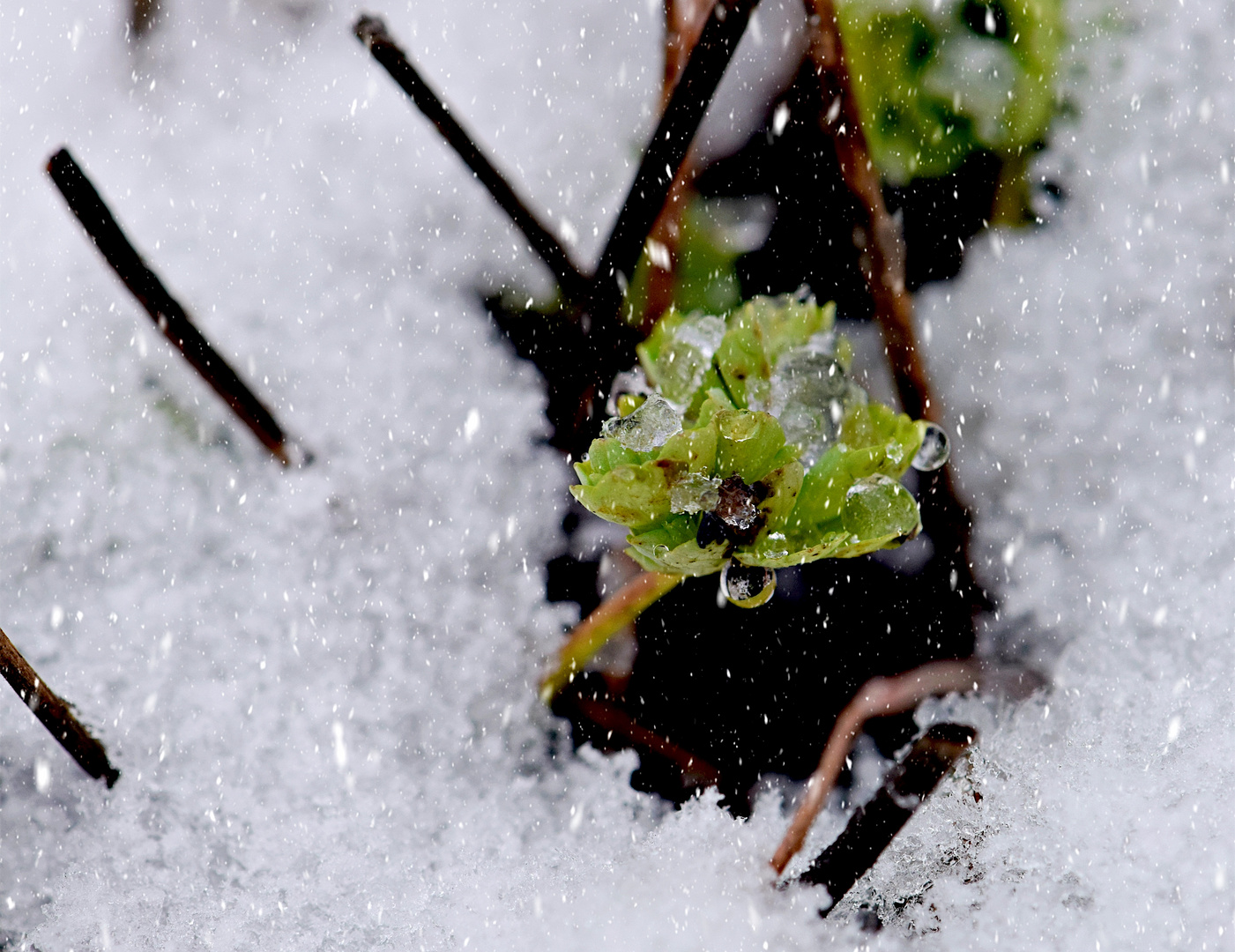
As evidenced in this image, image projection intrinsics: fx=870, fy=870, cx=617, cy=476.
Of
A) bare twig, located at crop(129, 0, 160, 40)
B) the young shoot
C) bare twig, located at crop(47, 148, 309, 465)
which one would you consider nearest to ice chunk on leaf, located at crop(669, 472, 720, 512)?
the young shoot

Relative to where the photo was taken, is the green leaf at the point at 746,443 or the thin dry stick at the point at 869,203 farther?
the thin dry stick at the point at 869,203

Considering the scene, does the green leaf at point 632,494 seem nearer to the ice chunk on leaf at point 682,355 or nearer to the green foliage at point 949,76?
the ice chunk on leaf at point 682,355

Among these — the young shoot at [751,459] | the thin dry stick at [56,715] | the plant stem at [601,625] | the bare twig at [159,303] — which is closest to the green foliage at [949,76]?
the young shoot at [751,459]

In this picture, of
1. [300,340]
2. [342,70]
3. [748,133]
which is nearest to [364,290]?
[300,340]

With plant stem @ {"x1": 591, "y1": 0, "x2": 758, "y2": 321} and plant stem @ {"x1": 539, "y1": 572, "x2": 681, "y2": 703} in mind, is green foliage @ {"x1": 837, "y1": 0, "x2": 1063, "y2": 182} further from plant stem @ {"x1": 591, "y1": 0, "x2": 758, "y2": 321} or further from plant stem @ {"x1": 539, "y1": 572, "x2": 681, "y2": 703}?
plant stem @ {"x1": 539, "y1": 572, "x2": 681, "y2": 703}

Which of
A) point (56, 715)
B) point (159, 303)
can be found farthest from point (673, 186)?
point (56, 715)

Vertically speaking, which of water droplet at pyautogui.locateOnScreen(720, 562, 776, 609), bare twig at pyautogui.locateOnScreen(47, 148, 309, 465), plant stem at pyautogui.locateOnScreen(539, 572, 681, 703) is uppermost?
bare twig at pyautogui.locateOnScreen(47, 148, 309, 465)
